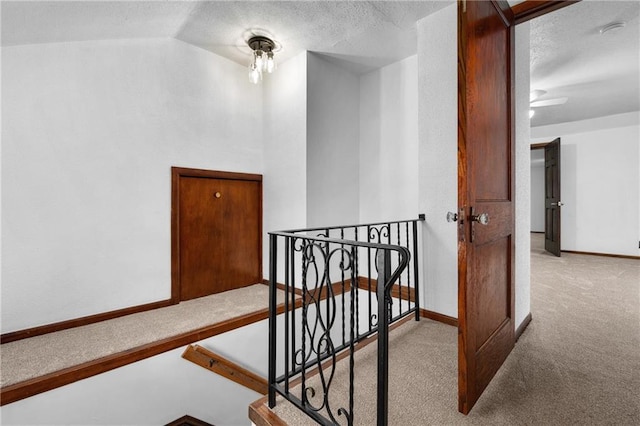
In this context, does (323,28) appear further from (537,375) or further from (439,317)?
(537,375)

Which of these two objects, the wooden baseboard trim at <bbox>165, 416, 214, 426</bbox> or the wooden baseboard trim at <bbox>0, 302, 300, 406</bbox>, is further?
the wooden baseboard trim at <bbox>165, 416, 214, 426</bbox>

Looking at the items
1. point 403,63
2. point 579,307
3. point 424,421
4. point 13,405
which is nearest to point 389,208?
point 403,63

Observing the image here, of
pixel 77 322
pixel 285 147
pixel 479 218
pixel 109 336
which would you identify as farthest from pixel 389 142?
pixel 77 322

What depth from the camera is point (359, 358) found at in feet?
6.46

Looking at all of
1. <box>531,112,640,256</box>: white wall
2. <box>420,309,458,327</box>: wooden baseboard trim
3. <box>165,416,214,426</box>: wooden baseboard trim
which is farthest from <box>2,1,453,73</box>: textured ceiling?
<box>531,112,640,256</box>: white wall

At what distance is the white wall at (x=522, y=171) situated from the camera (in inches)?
85.7

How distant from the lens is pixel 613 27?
2.75 m

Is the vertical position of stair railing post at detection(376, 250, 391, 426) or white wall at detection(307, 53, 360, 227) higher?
white wall at detection(307, 53, 360, 227)

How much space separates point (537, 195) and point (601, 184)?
15.6 ft

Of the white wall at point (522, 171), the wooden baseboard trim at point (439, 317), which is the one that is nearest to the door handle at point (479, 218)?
the white wall at point (522, 171)

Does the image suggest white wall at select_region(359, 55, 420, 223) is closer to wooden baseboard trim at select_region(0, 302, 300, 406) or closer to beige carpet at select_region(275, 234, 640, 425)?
beige carpet at select_region(275, 234, 640, 425)

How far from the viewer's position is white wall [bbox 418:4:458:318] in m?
2.54

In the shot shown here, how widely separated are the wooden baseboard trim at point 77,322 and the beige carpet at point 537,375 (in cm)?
211

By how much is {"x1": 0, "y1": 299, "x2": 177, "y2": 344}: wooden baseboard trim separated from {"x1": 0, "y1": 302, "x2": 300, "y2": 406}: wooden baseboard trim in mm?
746
